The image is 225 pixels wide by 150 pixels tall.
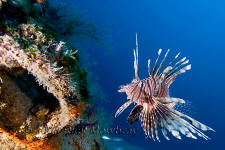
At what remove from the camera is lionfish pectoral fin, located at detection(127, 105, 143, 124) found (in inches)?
125

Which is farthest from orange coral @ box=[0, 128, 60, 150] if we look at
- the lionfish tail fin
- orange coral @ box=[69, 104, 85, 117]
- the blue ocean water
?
the blue ocean water

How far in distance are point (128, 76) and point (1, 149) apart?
2504cm

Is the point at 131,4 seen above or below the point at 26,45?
above

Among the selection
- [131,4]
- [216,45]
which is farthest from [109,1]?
[216,45]

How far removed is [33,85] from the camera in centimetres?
238

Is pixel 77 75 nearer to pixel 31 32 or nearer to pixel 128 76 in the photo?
pixel 31 32

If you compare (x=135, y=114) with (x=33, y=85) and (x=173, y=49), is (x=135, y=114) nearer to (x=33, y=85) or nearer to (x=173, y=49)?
(x=33, y=85)

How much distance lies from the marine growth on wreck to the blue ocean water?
1240cm

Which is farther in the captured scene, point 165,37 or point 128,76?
point 165,37

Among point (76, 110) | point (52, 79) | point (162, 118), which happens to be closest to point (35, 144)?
point (76, 110)

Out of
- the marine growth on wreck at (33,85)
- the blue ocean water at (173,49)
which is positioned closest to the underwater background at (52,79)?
the marine growth on wreck at (33,85)

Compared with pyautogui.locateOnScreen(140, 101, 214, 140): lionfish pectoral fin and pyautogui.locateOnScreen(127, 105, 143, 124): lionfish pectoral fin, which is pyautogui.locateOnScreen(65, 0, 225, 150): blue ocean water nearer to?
pyautogui.locateOnScreen(127, 105, 143, 124): lionfish pectoral fin

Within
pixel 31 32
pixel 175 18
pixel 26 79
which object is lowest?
pixel 26 79

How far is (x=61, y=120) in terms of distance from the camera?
2.39 m
